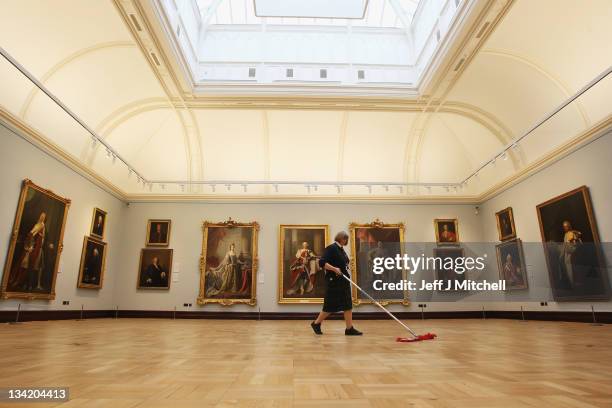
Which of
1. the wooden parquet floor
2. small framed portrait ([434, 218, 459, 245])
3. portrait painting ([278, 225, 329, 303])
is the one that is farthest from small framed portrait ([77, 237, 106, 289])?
small framed portrait ([434, 218, 459, 245])

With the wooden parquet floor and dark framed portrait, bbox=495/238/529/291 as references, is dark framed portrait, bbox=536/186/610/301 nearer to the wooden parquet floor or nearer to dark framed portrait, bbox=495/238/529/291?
dark framed portrait, bbox=495/238/529/291

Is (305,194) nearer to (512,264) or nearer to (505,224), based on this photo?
(505,224)

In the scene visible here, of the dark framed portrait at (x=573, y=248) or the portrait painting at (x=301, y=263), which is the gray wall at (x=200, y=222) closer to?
the portrait painting at (x=301, y=263)

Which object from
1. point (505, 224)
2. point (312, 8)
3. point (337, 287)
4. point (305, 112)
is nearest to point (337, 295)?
point (337, 287)

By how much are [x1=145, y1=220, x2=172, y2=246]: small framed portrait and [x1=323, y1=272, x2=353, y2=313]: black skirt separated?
9.65m

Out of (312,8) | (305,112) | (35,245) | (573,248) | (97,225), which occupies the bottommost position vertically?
(573,248)

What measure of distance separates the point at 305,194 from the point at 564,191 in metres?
8.45

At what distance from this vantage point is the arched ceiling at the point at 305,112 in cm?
855

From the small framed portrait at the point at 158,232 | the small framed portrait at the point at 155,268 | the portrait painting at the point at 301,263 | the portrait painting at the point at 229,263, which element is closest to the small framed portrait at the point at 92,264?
the small framed portrait at the point at 155,268

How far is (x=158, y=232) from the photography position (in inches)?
573

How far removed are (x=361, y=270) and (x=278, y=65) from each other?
307 inches

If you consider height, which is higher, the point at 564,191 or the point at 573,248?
the point at 564,191

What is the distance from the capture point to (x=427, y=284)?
570 inches

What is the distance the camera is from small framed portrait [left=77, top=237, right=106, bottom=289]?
11930 mm
